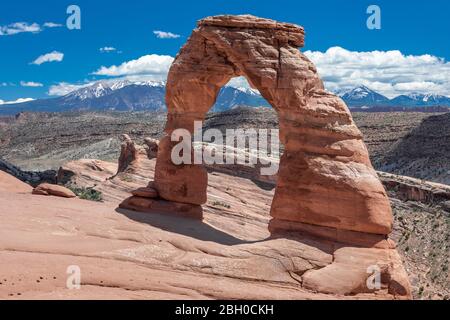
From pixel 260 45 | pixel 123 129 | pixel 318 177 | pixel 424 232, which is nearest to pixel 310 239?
pixel 318 177

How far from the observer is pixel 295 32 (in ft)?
65.5

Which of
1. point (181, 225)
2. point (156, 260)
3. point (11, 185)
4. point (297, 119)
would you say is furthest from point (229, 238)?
point (11, 185)

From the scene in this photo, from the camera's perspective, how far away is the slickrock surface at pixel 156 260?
40.1 ft

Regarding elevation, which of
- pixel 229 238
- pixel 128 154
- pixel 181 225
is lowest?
pixel 229 238

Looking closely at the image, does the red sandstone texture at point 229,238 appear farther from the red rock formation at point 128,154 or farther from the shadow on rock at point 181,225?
the red rock formation at point 128,154

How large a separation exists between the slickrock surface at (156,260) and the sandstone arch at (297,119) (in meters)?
1.01

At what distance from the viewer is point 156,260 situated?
47.8 feet

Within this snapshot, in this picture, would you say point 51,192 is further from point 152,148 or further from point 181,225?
point 152,148

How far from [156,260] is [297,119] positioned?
7.35 meters

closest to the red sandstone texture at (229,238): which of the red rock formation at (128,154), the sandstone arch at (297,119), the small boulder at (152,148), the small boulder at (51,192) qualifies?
the sandstone arch at (297,119)

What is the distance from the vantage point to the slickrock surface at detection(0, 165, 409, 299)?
12.2 m

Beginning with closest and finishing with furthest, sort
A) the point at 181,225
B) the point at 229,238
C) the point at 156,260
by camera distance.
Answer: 1. the point at 156,260
2. the point at 181,225
3. the point at 229,238
